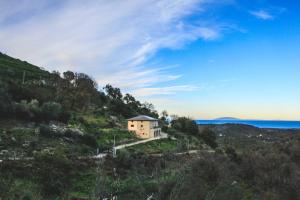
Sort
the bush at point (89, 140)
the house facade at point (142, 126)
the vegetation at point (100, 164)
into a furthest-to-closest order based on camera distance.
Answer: the house facade at point (142, 126) < the bush at point (89, 140) < the vegetation at point (100, 164)

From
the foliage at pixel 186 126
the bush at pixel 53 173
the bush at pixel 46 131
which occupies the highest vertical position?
the foliage at pixel 186 126

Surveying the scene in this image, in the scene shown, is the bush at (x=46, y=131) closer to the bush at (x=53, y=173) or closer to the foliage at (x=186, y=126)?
the bush at (x=53, y=173)

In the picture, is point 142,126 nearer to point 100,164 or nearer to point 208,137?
point 208,137

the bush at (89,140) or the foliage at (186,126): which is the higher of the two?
the foliage at (186,126)

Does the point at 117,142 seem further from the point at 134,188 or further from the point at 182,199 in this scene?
the point at 182,199

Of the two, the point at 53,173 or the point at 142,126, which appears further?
the point at 142,126

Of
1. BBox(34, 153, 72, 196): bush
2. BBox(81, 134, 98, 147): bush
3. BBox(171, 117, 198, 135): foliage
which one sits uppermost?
BBox(171, 117, 198, 135): foliage

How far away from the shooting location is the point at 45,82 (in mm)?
73250

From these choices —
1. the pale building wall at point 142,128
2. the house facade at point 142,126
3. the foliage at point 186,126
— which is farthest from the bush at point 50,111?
the foliage at point 186,126

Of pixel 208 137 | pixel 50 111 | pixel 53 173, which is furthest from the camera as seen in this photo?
pixel 208 137

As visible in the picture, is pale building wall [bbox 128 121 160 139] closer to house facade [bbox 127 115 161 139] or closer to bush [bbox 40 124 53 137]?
house facade [bbox 127 115 161 139]

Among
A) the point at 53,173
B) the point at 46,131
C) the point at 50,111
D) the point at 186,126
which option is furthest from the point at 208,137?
the point at 53,173

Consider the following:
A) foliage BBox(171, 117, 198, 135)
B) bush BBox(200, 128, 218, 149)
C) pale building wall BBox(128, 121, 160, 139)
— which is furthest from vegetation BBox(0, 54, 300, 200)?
foliage BBox(171, 117, 198, 135)

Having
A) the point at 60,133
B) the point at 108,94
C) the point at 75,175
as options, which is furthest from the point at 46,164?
the point at 108,94
